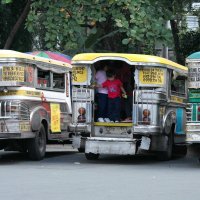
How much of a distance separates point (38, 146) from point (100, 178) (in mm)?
3862

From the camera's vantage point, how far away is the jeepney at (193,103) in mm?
12781

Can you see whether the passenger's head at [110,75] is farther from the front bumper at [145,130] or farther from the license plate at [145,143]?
the license plate at [145,143]

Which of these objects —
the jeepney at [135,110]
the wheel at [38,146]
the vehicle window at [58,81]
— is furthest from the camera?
the vehicle window at [58,81]

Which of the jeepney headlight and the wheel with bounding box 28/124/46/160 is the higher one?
the jeepney headlight

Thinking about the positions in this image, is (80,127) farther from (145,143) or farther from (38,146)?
(145,143)

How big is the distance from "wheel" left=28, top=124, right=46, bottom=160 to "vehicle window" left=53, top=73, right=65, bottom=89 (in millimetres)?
1716

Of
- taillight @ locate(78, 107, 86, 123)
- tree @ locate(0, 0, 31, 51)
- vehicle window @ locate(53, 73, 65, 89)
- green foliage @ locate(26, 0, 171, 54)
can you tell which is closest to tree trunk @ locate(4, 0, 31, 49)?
tree @ locate(0, 0, 31, 51)

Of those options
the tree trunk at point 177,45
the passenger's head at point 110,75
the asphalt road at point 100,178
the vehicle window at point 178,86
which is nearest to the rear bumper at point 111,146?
the asphalt road at point 100,178

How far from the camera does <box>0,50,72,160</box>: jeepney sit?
13.4m

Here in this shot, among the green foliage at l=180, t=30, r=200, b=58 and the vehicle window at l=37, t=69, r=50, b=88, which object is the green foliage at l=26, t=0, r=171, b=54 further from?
the green foliage at l=180, t=30, r=200, b=58

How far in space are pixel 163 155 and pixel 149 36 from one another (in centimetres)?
392

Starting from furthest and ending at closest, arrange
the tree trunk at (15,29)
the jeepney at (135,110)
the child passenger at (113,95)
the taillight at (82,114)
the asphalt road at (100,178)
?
the tree trunk at (15,29)
the child passenger at (113,95)
the taillight at (82,114)
the jeepney at (135,110)
the asphalt road at (100,178)

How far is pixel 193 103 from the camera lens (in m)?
12.9

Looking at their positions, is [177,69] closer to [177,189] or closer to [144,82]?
[144,82]
